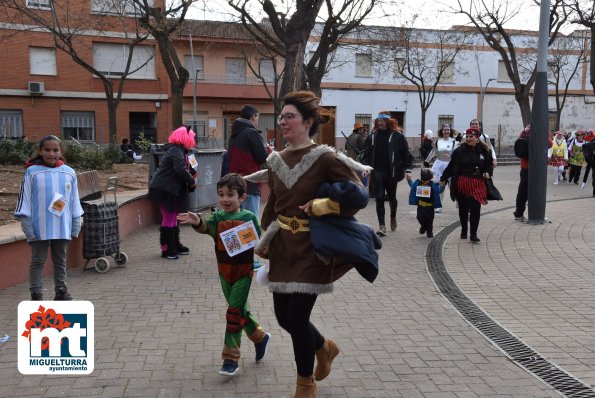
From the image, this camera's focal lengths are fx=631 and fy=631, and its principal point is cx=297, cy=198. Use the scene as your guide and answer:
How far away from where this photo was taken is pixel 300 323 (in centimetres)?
378

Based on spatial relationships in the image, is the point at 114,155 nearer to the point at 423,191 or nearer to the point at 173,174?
the point at 173,174

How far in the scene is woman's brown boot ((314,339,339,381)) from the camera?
13.5ft

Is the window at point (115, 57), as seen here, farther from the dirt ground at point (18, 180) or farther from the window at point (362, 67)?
the dirt ground at point (18, 180)

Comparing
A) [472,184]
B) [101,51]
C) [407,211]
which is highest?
[101,51]

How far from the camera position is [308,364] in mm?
3832

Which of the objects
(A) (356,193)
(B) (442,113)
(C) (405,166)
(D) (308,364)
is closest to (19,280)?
(D) (308,364)

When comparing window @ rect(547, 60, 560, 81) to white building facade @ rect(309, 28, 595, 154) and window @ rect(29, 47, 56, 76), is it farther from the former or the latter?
window @ rect(29, 47, 56, 76)

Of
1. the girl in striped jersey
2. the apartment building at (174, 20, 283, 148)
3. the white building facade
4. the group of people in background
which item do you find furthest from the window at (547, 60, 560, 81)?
the girl in striped jersey

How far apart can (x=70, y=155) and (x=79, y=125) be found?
24219 mm

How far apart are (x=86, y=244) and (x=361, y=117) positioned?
37923 millimetres

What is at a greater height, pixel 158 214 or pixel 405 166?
pixel 405 166

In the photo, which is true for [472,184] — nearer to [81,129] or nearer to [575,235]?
[575,235]

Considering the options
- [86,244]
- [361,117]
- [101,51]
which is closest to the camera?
[86,244]

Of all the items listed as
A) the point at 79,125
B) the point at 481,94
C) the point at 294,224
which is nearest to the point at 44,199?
the point at 294,224
